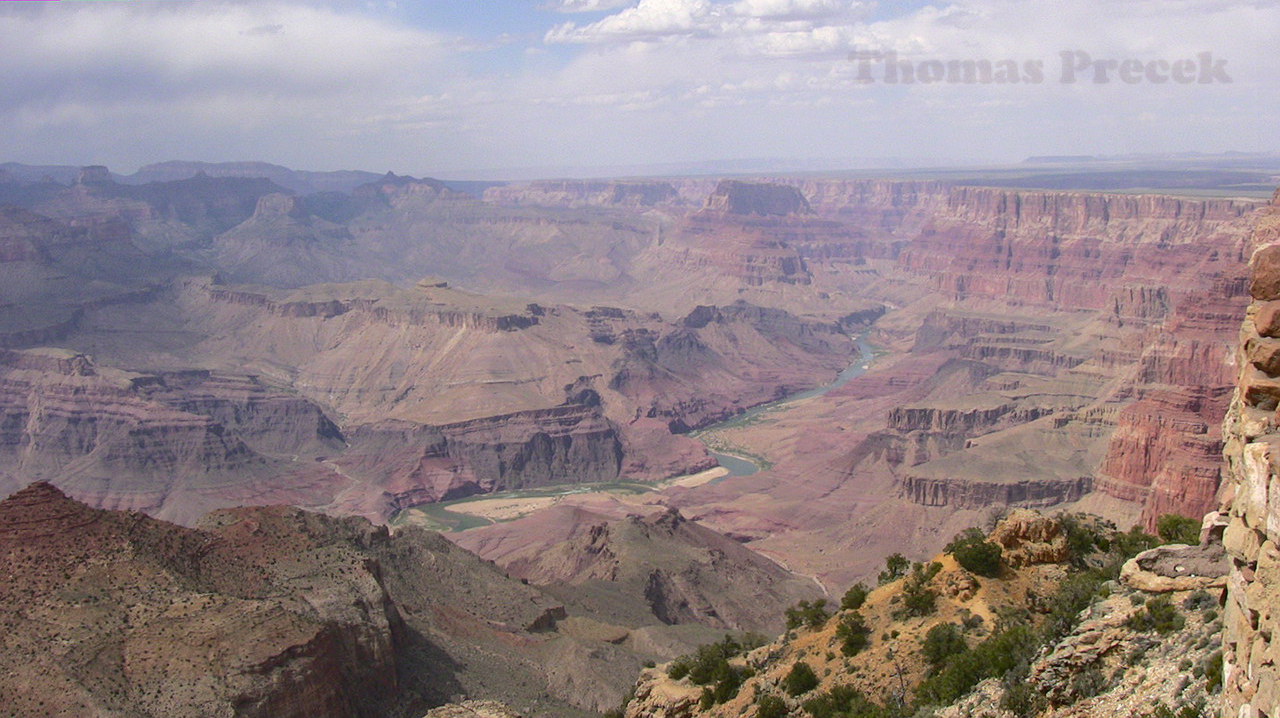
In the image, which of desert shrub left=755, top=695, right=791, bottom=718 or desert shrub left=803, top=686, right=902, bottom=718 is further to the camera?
desert shrub left=755, top=695, right=791, bottom=718

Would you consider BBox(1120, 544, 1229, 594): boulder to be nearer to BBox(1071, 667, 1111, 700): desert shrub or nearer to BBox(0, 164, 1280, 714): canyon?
BBox(1071, 667, 1111, 700): desert shrub

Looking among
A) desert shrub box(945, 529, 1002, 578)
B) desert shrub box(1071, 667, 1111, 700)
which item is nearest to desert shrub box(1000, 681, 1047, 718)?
desert shrub box(1071, 667, 1111, 700)

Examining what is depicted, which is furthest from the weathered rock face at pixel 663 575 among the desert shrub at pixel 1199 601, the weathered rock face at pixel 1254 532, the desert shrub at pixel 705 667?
the weathered rock face at pixel 1254 532

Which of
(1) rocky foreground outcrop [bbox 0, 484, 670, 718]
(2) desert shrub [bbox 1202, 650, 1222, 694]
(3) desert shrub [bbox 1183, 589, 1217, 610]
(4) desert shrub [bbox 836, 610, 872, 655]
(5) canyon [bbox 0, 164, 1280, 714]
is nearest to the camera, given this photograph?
(2) desert shrub [bbox 1202, 650, 1222, 694]

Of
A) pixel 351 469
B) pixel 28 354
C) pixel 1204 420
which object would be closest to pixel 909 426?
pixel 1204 420

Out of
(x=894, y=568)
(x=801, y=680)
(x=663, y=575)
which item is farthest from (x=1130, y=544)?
(x=663, y=575)

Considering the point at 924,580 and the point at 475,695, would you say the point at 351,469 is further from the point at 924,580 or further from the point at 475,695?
the point at 924,580
